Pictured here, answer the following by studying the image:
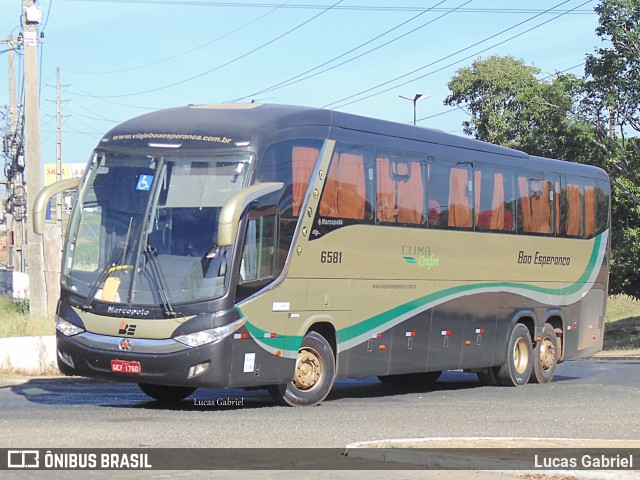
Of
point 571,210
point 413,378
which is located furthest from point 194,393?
point 571,210

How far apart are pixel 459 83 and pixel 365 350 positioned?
46.9 meters

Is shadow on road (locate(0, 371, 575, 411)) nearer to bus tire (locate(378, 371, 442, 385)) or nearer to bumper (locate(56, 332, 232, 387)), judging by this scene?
bus tire (locate(378, 371, 442, 385))

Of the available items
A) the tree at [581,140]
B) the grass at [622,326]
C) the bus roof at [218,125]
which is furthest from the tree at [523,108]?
the bus roof at [218,125]

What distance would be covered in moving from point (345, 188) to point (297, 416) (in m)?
3.77

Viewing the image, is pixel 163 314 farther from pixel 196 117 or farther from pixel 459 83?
pixel 459 83

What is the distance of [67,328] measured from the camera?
15.0m

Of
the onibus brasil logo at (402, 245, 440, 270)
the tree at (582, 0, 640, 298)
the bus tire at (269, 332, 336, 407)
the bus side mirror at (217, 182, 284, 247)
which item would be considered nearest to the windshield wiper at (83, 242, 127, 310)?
the bus side mirror at (217, 182, 284, 247)

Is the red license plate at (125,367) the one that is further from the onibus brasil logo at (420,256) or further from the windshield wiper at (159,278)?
the onibus brasil logo at (420,256)

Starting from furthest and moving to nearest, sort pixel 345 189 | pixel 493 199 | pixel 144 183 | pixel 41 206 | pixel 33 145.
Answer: pixel 33 145
pixel 493 199
pixel 345 189
pixel 41 206
pixel 144 183

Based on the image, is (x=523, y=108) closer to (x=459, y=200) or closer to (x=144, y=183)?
(x=459, y=200)

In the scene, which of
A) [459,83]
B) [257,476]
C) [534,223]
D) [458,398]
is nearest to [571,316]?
[534,223]

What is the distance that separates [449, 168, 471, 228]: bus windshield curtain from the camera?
19453 mm

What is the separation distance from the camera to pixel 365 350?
17.3 metres

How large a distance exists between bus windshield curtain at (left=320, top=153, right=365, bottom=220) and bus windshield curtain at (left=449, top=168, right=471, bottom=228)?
2.78m
